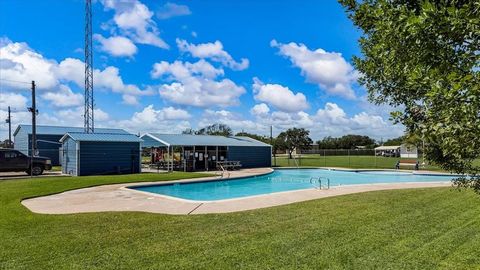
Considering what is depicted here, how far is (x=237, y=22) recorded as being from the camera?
1942cm

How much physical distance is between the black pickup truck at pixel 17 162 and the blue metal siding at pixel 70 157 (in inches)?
43.7

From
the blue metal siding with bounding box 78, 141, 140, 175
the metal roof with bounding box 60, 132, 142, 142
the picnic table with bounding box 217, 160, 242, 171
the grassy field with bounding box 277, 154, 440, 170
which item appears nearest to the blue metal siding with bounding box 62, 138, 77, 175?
the metal roof with bounding box 60, 132, 142, 142

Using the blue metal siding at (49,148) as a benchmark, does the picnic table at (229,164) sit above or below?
below

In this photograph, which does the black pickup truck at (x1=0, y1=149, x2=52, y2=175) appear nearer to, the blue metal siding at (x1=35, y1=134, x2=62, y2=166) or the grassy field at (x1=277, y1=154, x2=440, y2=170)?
the blue metal siding at (x1=35, y1=134, x2=62, y2=166)

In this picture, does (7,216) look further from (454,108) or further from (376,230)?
(454,108)

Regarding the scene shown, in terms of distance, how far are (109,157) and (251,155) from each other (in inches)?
481

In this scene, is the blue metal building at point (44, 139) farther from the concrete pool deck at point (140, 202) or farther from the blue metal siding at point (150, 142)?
the concrete pool deck at point (140, 202)

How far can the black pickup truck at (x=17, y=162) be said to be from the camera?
20.5m

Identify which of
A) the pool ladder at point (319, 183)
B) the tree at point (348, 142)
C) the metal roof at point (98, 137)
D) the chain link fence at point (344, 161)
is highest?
the tree at point (348, 142)

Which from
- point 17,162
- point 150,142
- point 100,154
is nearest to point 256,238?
point 100,154

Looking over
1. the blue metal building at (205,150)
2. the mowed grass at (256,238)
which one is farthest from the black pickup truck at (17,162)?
the mowed grass at (256,238)

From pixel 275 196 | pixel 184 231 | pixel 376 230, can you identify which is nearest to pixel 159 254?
pixel 184 231

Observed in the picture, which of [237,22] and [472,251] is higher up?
[237,22]

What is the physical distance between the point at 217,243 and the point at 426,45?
175 inches
